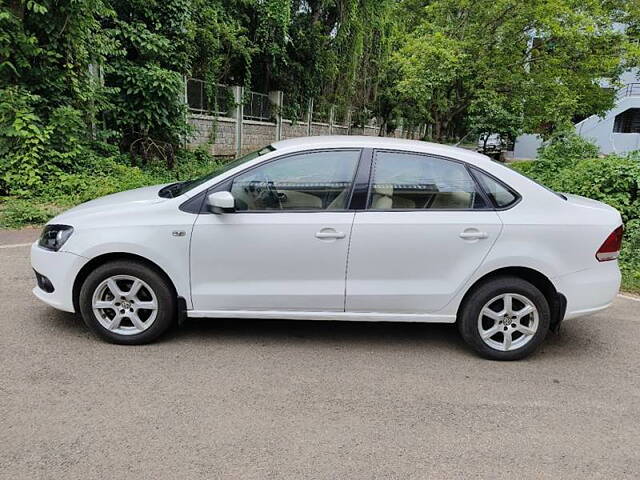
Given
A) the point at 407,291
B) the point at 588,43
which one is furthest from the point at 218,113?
the point at 407,291

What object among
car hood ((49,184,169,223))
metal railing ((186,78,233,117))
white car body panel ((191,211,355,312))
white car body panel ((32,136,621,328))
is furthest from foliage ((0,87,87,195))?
white car body panel ((191,211,355,312))

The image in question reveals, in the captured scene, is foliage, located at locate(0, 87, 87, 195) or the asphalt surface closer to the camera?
the asphalt surface

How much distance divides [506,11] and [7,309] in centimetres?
1637

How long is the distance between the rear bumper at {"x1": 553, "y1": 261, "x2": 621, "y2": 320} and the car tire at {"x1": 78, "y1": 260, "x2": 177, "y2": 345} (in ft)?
9.86

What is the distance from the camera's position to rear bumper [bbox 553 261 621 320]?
3.63 metres

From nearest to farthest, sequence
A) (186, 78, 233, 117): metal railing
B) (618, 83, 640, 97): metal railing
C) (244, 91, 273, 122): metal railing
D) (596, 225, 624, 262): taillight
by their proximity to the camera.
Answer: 1. (596, 225, 624, 262): taillight
2. (186, 78, 233, 117): metal railing
3. (244, 91, 273, 122): metal railing
4. (618, 83, 640, 97): metal railing

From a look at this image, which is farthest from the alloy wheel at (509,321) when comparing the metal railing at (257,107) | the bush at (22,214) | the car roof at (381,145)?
the metal railing at (257,107)

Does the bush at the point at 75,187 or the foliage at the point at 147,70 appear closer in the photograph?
the bush at the point at 75,187

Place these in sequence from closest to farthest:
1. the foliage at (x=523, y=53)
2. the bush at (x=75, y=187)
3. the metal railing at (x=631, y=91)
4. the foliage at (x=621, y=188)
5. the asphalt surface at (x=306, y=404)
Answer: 1. the asphalt surface at (x=306, y=404)
2. the foliage at (x=621, y=188)
3. the bush at (x=75, y=187)
4. the foliage at (x=523, y=53)
5. the metal railing at (x=631, y=91)

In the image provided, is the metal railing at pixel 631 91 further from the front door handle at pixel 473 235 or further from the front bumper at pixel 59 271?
the front bumper at pixel 59 271

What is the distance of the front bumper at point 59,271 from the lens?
3.64 meters

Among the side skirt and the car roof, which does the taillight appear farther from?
the side skirt

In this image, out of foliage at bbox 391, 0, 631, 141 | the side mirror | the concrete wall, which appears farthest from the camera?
the concrete wall

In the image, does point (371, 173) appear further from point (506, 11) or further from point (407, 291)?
point (506, 11)
